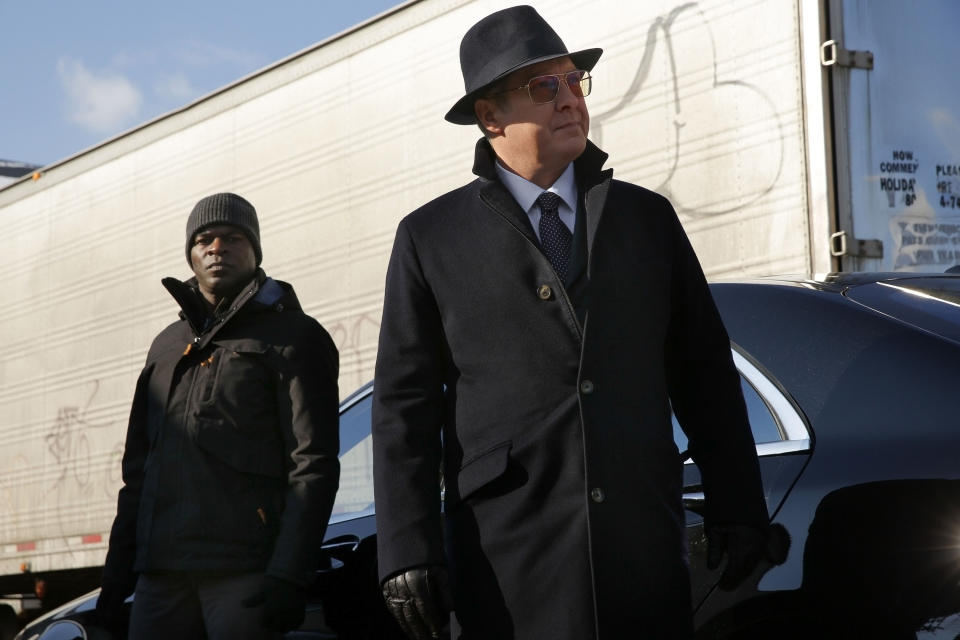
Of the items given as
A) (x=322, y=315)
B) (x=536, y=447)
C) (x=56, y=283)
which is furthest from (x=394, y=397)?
(x=56, y=283)

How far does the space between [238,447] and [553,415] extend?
1.31 metres

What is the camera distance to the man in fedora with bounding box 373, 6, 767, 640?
7.58 feet

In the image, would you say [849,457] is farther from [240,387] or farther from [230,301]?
[230,301]

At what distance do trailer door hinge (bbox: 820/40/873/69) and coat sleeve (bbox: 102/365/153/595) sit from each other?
120 inches

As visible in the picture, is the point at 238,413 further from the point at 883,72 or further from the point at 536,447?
the point at 883,72

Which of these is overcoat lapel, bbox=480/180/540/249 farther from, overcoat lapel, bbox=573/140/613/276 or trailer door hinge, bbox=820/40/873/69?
trailer door hinge, bbox=820/40/873/69

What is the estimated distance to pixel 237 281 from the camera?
3.71 meters

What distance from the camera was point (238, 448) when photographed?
3424 millimetres

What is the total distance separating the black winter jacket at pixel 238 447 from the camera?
3328 mm

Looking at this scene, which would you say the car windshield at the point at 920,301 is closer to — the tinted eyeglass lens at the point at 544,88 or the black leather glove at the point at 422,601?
the tinted eyeglass lens at the point at 544,88

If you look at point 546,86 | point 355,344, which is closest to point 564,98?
point 546,86

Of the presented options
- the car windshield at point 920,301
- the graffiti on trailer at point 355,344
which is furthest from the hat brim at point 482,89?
the graffiti on trailer at point 355,344

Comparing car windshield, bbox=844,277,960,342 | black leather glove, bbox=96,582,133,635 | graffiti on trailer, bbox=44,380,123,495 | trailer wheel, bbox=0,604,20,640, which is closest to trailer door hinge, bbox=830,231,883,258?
car windshield, bbox=844,277,960,342

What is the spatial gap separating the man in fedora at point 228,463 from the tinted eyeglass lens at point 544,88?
3.86ft
